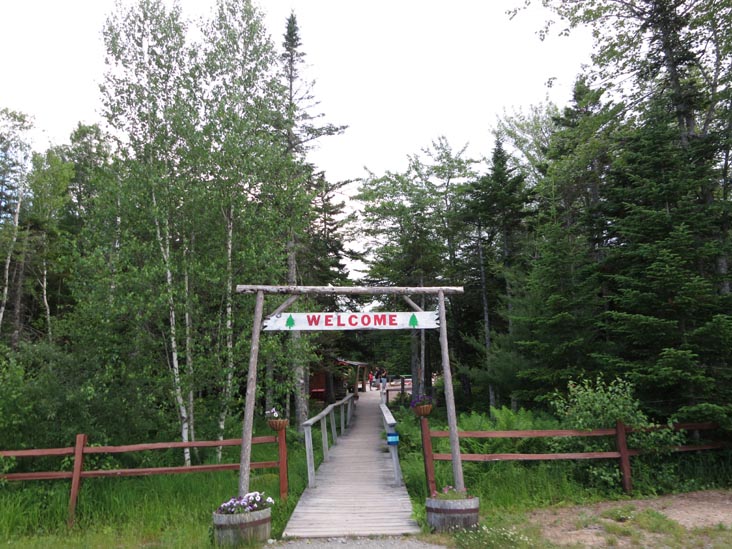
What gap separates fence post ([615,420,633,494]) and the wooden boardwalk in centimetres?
340

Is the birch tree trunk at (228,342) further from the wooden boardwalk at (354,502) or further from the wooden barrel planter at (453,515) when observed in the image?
the wooden barrel planter at (453,515)

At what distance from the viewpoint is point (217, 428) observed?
9.43 metres

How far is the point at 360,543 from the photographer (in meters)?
5.07

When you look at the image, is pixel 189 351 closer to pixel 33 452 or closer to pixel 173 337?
pixel 173 337

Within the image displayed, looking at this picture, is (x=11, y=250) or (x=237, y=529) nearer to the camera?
(x=237, y=529)

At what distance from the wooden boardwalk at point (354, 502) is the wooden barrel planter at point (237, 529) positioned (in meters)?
0.44

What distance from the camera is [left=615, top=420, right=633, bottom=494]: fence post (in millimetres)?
7020

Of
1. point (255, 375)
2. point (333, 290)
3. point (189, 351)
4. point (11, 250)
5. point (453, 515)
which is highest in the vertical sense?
point (11, 250)

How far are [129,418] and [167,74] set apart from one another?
7.49 metres

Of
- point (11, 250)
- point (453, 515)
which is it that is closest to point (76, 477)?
point (453, 515)

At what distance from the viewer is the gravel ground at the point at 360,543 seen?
492 cm

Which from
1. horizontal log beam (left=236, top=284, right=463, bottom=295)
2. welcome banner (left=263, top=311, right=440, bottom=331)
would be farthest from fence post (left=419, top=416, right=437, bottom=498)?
horizontal log beam (left=236, top=284, right=463, bottom=295)

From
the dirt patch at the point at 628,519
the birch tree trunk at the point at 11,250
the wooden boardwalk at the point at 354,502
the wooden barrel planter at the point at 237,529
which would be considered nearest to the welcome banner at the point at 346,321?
Result: the wooden barrel planter at the point at 237,529

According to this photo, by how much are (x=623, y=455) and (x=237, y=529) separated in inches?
228
